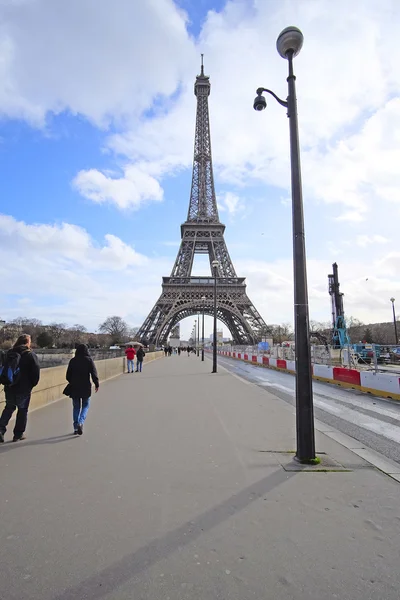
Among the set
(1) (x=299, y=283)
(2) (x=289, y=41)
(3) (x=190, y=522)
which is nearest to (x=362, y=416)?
(1) (x=299, y=283)

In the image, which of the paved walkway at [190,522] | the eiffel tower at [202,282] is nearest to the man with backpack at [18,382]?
the paved walkway at [190,522]

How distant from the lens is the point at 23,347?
19.9ft

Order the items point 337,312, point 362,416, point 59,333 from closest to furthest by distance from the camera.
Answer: point 362,416 → point 337,312 → point 59,333

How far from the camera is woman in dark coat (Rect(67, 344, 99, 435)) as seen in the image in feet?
20.6

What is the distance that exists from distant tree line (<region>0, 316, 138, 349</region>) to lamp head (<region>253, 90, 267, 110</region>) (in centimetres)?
6255

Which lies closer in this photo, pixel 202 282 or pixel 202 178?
pixel 202 282

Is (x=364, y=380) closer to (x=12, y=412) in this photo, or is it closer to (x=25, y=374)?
(x=25, y=374)

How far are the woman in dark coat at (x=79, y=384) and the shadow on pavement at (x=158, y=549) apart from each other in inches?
135

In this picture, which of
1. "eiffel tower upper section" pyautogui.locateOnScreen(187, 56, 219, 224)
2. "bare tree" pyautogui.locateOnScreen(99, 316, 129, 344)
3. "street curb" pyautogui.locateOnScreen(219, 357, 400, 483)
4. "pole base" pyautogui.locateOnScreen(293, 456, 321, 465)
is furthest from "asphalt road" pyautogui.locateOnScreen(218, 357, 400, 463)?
"bare tree" pyautogui.locateOnScreen(99, 316, 129, 344)

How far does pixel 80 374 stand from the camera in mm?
6457

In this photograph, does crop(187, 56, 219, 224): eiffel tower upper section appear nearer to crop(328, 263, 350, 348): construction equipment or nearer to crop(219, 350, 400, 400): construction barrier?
crop(328, 263, 350, 348): construction equipment

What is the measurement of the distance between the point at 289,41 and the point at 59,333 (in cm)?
10766

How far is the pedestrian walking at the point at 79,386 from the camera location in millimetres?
6277

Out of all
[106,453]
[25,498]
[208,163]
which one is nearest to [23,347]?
[106,453]
